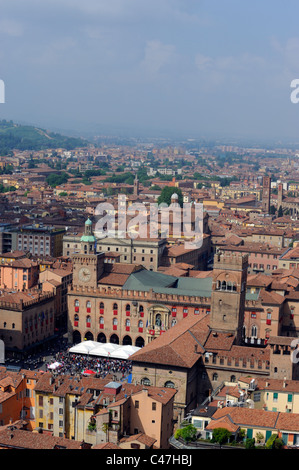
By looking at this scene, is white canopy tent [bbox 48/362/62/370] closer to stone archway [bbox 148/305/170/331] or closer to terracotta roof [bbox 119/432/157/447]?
stone archway [bbox 148/305/170/331]

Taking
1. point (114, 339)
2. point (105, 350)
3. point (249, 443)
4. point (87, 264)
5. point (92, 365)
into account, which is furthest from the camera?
point (87, 264)

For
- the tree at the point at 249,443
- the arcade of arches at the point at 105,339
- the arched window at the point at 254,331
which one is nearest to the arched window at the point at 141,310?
the arcade of arches at the point at 105,339

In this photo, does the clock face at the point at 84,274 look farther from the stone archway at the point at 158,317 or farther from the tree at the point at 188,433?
the tree at the point at 188,433

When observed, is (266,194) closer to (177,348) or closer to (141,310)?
(141,310)

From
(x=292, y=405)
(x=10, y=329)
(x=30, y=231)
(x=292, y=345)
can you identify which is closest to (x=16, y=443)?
(x=292, y=405)

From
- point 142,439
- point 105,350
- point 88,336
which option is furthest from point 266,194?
point 142,439

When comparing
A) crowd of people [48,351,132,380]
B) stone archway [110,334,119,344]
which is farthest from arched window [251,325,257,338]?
stone archway [110,334,119,344]
